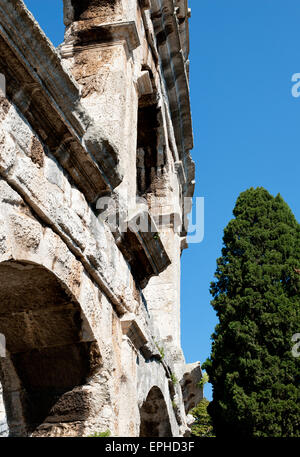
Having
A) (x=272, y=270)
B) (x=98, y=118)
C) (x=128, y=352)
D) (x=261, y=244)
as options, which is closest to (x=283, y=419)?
(x=272, y=270)

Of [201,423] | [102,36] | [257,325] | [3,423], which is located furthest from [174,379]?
[201,423]

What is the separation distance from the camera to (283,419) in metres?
9.96

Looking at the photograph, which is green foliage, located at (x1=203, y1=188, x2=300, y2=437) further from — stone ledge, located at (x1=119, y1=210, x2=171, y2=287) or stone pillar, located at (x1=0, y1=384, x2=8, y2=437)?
stone pillar, located at (x1=0, y1=384, x2=8, y2=437)

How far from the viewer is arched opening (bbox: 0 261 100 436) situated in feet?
12.2

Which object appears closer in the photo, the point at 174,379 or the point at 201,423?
the point at 174,379

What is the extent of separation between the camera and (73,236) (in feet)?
12.2

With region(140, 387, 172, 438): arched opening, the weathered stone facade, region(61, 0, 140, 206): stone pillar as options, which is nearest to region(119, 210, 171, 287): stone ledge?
the weathered stone facade

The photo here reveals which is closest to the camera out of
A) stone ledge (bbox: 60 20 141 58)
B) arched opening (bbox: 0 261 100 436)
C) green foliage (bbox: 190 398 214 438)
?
arched opening (bbox: 0 261 100 436)

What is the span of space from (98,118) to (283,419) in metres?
7.01

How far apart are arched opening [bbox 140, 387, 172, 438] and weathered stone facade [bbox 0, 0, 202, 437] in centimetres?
22

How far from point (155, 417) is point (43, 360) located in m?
2.86

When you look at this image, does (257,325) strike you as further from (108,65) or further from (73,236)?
(73,236)
